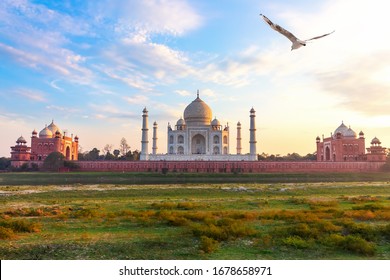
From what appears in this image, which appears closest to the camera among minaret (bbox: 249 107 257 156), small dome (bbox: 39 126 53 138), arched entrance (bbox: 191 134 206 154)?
minaret (bbox: 249 107 257 156)

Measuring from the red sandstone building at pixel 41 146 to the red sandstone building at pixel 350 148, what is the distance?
34170 mm

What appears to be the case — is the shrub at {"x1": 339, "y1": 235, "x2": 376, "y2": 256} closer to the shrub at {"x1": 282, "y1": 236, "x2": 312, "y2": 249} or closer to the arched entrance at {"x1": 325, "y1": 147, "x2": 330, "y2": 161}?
the shrub at {"x1": 282, "y1": 236, "x2": 312, "y2": 249}

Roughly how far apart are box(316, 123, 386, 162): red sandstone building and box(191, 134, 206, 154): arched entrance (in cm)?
1733

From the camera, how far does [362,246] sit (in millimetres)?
6484

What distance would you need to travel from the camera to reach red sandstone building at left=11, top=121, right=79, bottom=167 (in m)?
42.5

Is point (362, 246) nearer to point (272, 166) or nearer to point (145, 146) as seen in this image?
point (272, 166)

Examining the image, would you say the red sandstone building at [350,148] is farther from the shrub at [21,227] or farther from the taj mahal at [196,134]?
the shrub at [21,227]

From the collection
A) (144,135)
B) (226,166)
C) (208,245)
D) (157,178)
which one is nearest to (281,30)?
(208,245)

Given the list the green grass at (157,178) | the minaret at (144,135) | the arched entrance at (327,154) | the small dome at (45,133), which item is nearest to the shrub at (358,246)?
the green grass at (157,178)

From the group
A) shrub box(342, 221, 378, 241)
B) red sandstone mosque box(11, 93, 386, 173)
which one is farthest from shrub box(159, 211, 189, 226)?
red sandstone mosque box(11, 93, 386, 173)

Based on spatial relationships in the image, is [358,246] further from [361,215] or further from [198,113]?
[198,113]

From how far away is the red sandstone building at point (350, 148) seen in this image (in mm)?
43250
